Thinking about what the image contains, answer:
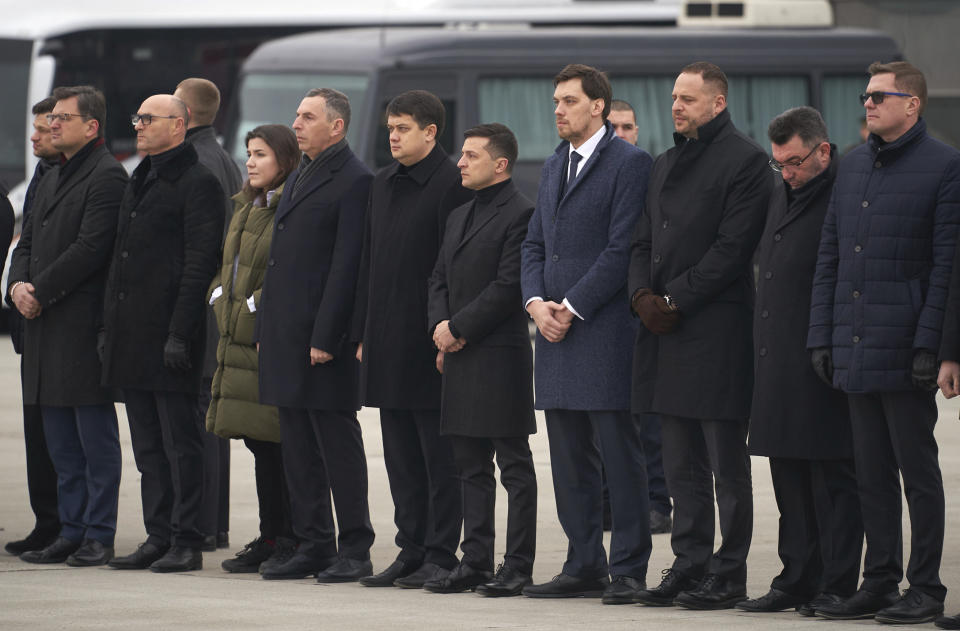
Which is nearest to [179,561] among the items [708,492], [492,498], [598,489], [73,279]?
[73,279]

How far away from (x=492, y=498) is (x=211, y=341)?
166 cm

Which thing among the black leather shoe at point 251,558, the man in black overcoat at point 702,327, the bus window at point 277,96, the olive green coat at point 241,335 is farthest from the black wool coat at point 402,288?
the bus window at point 277,96

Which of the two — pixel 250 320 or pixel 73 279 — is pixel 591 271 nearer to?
pixel 250 320

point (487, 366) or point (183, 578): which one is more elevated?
point (487, 366)

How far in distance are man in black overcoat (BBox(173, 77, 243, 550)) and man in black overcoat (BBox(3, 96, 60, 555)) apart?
67cm

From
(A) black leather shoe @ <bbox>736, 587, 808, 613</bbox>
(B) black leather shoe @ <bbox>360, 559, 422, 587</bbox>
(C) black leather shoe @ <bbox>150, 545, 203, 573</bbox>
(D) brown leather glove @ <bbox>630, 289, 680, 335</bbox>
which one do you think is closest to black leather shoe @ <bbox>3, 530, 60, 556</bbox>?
(C) black leather shoe @ <bbox>150, 545, 203, 573</bbox>

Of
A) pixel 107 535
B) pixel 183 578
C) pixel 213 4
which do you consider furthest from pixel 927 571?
pixel 213 4

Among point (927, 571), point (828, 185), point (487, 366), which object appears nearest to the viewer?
point (927, 571)

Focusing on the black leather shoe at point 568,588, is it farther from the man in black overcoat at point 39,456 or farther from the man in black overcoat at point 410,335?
the man in black overcoat at point 39,456

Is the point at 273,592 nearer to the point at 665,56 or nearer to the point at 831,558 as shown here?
the point at 831,558

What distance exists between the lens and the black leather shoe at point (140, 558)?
8844mm

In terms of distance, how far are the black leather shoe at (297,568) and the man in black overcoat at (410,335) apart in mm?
391

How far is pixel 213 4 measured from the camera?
25.0 metres

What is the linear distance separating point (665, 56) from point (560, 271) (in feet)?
45.9
